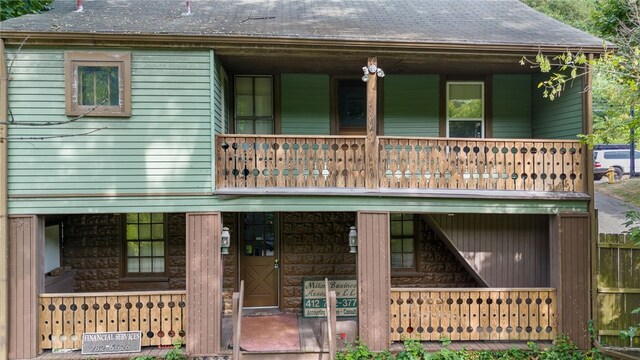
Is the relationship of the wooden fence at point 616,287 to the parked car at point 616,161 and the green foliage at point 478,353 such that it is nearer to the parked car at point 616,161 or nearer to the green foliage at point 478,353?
the green foliage at point 478,353

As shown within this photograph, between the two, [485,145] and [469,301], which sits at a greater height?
[485,145]

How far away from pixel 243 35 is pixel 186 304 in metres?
4.68

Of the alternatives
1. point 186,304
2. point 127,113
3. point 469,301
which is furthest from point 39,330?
point 469,301

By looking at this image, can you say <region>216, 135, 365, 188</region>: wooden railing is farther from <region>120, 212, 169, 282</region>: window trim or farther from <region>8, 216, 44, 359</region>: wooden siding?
<region>8, 216, 44, 359</region>: wooden siding

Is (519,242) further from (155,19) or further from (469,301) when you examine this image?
(155,19)

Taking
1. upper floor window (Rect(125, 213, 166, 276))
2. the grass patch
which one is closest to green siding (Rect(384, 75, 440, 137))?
upper floor window (Rect(125, 213, 166, 276))

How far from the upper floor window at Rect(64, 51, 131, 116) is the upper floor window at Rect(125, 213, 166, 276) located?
2955mm

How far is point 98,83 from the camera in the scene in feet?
23.2

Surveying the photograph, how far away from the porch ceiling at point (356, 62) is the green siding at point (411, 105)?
0.84ft

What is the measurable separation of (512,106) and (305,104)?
4.74 meters

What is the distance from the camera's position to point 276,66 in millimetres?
8711

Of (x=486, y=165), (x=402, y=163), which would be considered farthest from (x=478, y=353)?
(x=402, y=163)

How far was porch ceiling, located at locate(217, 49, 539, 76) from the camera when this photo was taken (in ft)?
24.4

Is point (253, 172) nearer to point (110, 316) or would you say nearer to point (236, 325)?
point (236, 325)
